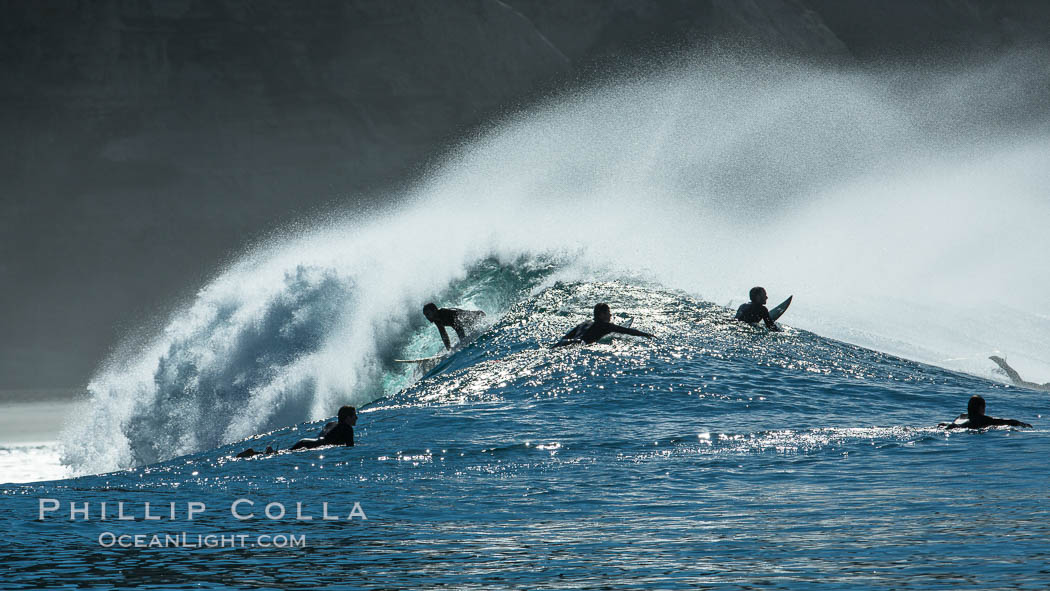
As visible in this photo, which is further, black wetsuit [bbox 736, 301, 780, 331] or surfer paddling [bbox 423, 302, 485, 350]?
surfer paddling [bbox 423, 302, 485, 350]

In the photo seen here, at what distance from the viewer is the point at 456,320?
2522 centimetres

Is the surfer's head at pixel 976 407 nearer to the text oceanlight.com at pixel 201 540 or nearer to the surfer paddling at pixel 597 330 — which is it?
the surfer paddling at pixel 597 330

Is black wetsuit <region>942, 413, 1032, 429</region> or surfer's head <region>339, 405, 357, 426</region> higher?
surfer's head <region>339, 405, 357, 426</region>

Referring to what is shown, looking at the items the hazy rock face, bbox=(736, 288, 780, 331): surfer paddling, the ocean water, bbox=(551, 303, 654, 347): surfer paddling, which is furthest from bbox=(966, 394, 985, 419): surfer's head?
the hazy rock face

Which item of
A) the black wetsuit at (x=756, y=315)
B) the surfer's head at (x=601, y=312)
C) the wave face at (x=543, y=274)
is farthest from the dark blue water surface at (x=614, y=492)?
the wave face at (x=543, y=274)

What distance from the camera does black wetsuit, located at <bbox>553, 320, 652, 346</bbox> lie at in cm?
2177

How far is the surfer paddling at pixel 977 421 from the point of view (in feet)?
48.5

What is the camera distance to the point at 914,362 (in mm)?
23547

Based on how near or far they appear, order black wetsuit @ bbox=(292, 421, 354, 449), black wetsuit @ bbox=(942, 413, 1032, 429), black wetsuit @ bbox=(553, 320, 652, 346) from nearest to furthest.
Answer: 1. black wetsuit @ bbox=(942, 413, 1032, 429)
2. black wetsuit @ bbox=(292, 421, 354, 449)
3. black wetsuit @ bbox=(553, 320, 652, 346)

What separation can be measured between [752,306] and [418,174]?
109984mm

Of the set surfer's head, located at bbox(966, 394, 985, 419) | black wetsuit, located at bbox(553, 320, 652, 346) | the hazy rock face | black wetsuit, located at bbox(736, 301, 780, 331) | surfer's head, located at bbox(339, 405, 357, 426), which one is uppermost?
the hazy rock face

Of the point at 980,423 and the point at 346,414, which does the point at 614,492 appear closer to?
the point at 346,414

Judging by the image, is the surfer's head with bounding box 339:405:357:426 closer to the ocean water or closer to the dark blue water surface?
the ocean water

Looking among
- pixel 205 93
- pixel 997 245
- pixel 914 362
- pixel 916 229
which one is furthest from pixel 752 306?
pixel 205 93
